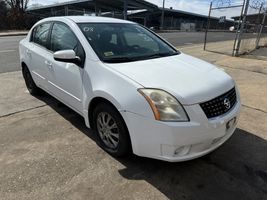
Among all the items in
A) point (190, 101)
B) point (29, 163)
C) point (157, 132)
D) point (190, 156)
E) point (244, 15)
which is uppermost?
point (244, 15)

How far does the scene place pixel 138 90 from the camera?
258cm

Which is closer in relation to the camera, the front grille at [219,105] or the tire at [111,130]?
the front grille at [219,105]

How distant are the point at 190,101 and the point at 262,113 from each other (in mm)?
2717

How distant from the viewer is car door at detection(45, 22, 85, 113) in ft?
11.2

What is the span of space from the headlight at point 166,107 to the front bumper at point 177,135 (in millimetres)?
51

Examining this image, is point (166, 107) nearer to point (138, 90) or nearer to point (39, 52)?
point (138, 90)

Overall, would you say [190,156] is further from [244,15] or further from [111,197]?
[244,15]

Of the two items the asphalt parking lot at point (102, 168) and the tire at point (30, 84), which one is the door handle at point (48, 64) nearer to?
the asphalt parking lot at point (102, 168)

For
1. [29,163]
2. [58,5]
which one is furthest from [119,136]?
[58,5]

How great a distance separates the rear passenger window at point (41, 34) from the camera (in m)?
4.35

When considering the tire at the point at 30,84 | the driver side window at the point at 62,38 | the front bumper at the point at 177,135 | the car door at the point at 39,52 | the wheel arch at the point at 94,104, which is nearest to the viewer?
the front bumper at the point at 177,135

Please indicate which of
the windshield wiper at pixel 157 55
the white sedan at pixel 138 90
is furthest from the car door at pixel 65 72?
the windshield wiper at pixel 157 55

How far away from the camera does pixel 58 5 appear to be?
46.3 m

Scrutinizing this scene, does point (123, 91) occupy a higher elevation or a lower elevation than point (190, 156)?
higher
